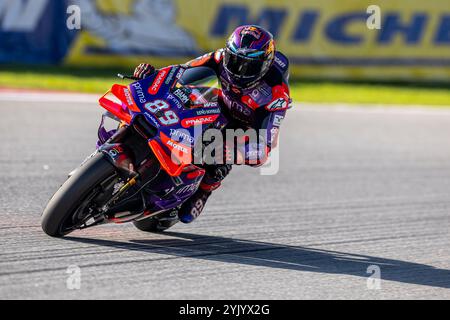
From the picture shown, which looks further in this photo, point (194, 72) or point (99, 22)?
point (99, 22)

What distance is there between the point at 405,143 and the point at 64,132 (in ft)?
15.6

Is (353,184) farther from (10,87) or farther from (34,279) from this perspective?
(10,87)

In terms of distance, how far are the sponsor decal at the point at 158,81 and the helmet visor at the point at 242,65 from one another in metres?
0.43

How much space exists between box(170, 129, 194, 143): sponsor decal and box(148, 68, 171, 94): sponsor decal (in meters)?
0.33

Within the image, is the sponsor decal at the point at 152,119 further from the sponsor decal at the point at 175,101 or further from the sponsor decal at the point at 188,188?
the sponsor decal at the point at 188,188

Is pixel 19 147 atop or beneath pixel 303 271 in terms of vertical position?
atop

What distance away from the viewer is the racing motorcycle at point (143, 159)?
206 inches

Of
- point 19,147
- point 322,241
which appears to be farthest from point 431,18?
point 322,241

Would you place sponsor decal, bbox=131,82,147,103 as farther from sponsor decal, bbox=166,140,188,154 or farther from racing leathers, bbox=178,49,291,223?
racing leathers, bbox=178,49,291,223

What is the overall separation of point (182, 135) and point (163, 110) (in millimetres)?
204

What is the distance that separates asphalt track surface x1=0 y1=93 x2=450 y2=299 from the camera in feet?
16.0

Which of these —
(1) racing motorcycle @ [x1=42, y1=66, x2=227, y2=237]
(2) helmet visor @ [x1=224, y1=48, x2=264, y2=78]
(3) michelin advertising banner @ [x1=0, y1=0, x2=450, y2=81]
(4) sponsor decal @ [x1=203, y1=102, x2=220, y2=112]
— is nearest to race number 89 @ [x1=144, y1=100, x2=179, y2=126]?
(1) racing motorcycle @ [x1=42, y1=66, x2=227, y2=237]

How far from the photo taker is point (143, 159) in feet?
17.8

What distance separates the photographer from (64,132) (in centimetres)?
1055
